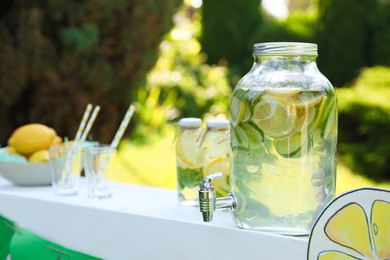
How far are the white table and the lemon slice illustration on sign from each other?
39mm

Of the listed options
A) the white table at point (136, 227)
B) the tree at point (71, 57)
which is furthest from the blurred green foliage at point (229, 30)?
the white table at point (136, 227)

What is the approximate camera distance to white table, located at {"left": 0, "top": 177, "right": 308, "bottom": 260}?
104cm

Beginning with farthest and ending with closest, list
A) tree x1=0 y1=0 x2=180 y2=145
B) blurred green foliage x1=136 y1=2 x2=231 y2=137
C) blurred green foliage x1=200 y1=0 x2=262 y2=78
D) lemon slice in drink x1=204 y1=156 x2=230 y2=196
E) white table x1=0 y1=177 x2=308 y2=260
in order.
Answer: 1. blurred green foliage x1=200 y1=0 x2=262 y2=78
2. blurred green foliage x1=136 y1=2 x2=231 y2=137
3. tree x1=0 y1=0 x2=180 y2=145
4. lemon slice in drink x1=204 y1=156 x2=230 y2=196
5. white table x1=0 y1=177 x2=308 y2=260

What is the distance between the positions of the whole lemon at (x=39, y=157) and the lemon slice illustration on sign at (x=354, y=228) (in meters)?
0.79

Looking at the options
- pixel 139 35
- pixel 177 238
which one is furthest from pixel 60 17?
pixel 177 238

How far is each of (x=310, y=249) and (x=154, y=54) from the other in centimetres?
327

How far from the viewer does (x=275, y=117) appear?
3.12 feet

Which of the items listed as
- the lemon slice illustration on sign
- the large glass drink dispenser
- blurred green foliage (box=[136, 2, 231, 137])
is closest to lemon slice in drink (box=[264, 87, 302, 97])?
the large glass drink dispenser

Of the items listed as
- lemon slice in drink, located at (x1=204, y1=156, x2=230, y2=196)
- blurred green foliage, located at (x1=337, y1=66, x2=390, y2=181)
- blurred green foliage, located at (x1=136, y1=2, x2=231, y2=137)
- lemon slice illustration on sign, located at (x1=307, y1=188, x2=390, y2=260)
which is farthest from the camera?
blurred green foliage, located at (x1=136, y1=2, x2=231, y2=137)

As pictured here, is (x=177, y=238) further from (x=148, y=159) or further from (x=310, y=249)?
(x=148, y=159)

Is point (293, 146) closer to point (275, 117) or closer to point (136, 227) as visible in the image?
point (275, 117)

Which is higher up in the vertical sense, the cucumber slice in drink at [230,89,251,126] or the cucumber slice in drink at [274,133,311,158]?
the cucumber slice in drink at [230,89,251,126]

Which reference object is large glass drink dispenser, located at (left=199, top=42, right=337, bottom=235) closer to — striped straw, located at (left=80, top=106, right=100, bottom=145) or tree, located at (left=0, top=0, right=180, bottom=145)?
striped straw, located at (left=80, top=106, right=100, bottom=145)

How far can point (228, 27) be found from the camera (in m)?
8.05
